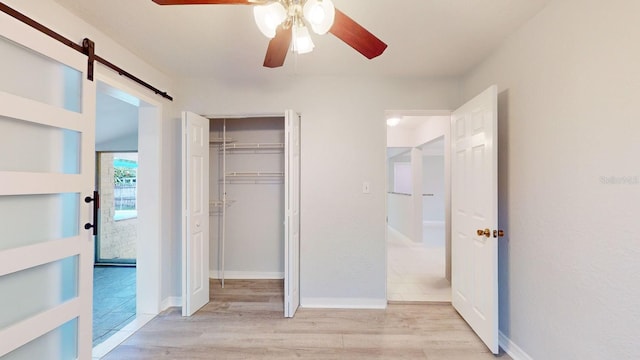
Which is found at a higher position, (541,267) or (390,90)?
(390,90)

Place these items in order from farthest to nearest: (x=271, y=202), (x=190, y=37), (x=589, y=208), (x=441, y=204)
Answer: (x=441, y=204) → (x=271, y=202) → (x=190, y=37) → (x=589, y=208)

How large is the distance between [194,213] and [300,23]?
2179mm

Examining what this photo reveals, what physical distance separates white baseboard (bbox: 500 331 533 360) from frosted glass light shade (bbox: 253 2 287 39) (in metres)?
2.65

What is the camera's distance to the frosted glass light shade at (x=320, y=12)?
46.1 inches

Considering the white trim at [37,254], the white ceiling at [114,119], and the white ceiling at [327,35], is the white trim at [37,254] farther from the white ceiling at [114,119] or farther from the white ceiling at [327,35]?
the white ceiling at [114,119]

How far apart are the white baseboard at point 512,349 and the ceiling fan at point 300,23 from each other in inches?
91.3

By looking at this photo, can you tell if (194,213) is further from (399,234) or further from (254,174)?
(399,234)

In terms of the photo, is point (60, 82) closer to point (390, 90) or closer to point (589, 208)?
point (390, 90)

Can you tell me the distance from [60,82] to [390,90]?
8.81 feet

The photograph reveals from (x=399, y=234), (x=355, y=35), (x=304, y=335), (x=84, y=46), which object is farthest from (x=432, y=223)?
(x=84, y=46)

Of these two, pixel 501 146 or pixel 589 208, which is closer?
pixel 589 208

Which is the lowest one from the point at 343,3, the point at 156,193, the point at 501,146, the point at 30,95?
the point at 156,193

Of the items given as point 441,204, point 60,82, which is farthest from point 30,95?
point 441,204

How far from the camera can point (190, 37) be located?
2.20m
